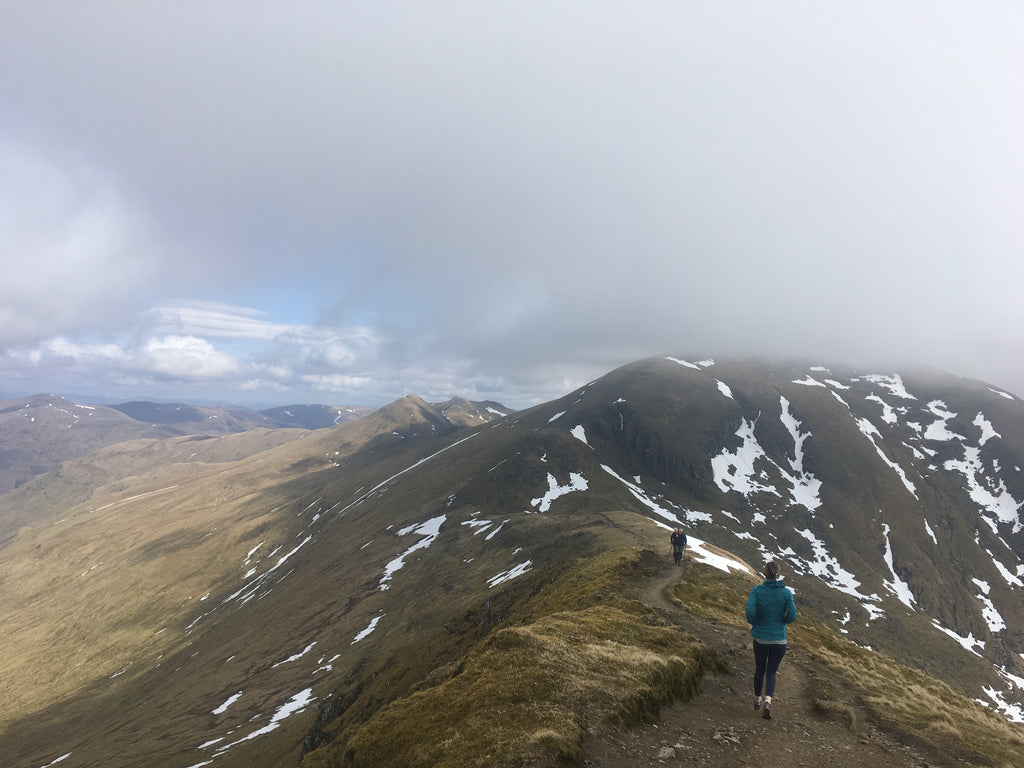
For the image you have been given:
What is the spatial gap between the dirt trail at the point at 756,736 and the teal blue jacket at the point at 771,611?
2.63 m

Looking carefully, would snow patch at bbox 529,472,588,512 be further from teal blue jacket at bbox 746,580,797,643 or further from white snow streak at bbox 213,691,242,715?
teal blue jacket at bbox 746,580,797,643

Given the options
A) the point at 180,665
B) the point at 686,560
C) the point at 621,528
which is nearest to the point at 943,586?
the point at 621,528

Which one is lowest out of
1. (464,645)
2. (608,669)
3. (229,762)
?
(229,762)

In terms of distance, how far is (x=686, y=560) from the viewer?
155 feet

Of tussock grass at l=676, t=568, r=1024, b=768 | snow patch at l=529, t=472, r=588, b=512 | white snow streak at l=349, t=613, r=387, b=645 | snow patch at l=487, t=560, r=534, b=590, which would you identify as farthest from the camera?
snow patch at l=529, t=472, r=588, b=512

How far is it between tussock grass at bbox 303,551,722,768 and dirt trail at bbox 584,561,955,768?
23.5 inches

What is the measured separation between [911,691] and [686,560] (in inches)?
1126

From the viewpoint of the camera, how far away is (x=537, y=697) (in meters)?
14.6

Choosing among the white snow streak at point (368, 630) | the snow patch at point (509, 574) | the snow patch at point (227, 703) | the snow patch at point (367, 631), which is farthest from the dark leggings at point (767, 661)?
the snow patch at point (227, 703)

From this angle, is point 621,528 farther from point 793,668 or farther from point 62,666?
point 62,666

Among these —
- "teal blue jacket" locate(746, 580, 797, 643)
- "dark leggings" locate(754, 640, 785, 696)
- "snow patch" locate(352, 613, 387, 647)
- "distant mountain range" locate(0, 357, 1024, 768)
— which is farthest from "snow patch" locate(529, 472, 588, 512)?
"teal blue jacket" locate(746, 580, 797, 643)

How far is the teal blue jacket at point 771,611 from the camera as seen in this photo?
45.0 ft

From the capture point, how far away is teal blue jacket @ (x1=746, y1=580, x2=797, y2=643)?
13.7 m

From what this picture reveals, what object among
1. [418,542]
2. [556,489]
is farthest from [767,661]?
[556,489]
